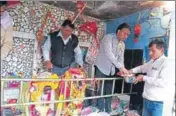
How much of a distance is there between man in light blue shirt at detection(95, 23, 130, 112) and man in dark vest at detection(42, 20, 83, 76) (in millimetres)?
397

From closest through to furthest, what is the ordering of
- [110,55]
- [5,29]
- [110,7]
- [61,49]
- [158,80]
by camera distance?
1. [158,80]
2. [110,55]
3. [5,29]
4. [61,49]
5. [110,7]

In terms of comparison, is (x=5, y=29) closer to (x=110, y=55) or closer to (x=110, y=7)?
(x=110, y=55)

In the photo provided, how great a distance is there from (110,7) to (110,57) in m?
1.00

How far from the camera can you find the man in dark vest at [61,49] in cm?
260

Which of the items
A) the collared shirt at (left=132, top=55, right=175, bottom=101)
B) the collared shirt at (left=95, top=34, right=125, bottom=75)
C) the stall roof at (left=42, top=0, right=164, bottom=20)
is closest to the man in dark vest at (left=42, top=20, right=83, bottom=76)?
the collared shirt at (left=95, top=34, right=125, bottom=75)

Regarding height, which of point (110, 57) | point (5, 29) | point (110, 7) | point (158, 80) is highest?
point (110, 7)

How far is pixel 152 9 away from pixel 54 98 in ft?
5.65

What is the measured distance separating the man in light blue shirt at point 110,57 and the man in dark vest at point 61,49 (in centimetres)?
40

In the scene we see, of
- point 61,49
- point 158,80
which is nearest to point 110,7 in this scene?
point 61,49

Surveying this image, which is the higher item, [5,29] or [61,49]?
[5,29]

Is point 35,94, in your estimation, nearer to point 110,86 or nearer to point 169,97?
point 110,86

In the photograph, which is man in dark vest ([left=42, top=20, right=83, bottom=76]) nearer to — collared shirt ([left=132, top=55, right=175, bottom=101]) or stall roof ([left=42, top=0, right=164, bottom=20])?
stall roof ([left=42, top=0, right=164, bottom=20])

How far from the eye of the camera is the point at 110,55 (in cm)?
232

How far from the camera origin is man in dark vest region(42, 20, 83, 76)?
2.60 m
